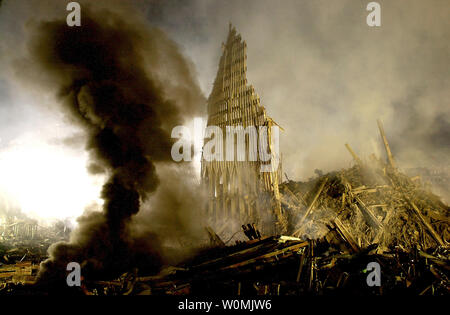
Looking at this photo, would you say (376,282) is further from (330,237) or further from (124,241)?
(124,241)

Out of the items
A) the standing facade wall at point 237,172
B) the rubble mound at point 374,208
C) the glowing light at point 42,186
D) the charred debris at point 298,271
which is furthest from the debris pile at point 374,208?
the glowing light at point 42,186

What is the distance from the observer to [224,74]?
14.4 meters

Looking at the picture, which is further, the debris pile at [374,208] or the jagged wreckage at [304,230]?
the debris pile at [374,208]

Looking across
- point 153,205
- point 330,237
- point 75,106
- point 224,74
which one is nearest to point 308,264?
point 330,237

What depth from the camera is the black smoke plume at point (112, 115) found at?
7.63 metres

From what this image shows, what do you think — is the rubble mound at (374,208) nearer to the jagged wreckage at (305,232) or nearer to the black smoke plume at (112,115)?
the jagged wreckage at (305,232)

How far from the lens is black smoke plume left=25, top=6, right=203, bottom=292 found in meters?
7.63

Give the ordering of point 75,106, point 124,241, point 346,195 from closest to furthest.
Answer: point 124,241, point 75,106, point 346,195

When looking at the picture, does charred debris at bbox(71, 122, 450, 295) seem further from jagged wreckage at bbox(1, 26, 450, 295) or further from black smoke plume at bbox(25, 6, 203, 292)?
black smoke plume at bbox(25, 6, 203, 292)

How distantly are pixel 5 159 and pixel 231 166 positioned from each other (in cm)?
1935

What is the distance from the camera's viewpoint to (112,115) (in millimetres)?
9445

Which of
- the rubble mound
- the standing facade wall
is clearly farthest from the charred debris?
the standing facade wall

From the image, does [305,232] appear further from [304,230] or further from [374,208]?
[374,208]

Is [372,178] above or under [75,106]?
under
